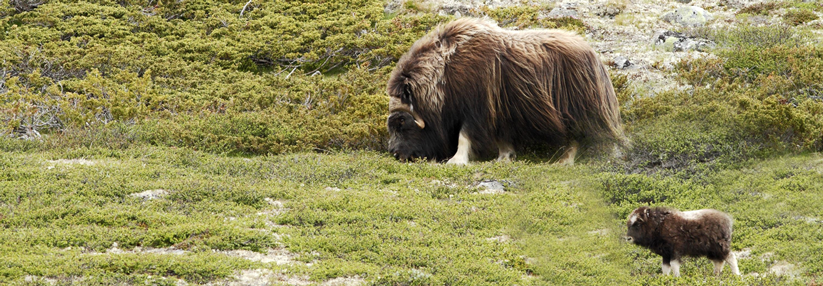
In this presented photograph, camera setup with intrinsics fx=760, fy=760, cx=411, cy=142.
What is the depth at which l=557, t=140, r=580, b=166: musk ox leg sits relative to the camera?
27.1 ft

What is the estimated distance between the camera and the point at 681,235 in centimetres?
465

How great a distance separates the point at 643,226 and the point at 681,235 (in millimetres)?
228

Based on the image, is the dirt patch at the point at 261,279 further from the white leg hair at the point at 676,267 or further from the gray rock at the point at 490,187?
the gray rock at the point at 490,187

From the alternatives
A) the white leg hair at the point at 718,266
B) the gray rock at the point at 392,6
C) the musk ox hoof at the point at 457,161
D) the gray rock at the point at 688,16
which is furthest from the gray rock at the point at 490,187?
the gray rock at the point at 392,6

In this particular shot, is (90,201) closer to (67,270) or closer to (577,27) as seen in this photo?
(67,270)

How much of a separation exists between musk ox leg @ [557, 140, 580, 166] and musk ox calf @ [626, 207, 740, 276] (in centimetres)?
346

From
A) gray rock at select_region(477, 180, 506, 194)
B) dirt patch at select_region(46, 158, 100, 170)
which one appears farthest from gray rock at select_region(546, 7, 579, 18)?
dirt patch at select_region(46, 158, 100, 170)

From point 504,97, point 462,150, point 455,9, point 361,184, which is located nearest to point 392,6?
point 455,9

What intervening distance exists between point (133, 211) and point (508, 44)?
14.6ft

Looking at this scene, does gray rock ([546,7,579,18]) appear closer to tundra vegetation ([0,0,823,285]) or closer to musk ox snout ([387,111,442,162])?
tundra vegetation ([0,0,823,285])

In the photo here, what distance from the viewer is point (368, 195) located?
23.3 ft

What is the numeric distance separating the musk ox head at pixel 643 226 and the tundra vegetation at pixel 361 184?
4.8 inches

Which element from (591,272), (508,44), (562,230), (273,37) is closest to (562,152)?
(508,44)

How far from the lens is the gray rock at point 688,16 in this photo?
15.1m
